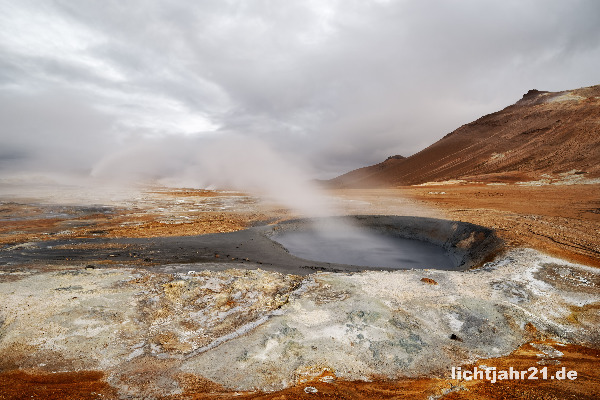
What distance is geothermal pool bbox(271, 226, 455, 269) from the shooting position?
489 inches

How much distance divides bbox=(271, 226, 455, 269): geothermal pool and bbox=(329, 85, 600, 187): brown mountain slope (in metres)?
27.9

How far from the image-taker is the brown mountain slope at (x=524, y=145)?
37281mm

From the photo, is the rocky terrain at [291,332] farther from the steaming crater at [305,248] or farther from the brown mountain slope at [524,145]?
the brown mountain slope at [524,145]

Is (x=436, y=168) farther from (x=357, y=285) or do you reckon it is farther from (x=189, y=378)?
(x=189, y=378)

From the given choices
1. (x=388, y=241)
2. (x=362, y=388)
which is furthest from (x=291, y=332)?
(x=388, y=241)

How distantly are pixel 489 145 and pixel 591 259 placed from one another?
5382 centimetres

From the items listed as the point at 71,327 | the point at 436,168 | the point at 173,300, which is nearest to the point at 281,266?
the point at 173,300

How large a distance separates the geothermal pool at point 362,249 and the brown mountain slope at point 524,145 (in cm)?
2793

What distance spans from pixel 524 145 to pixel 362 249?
47573 millimetres

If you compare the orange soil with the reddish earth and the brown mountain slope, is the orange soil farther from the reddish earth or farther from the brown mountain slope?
the brown mountain slope

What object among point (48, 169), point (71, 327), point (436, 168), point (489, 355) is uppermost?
point (48, 169)

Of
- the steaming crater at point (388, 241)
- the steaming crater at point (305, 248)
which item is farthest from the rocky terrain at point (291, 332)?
A: the steaming crater at point (388, 241)

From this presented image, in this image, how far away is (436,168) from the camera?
199 ft

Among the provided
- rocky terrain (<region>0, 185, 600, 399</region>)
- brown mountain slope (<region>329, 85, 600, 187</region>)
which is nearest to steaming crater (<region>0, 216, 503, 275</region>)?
rocky terrain (<region>0, 185, 600, 399</region>)
